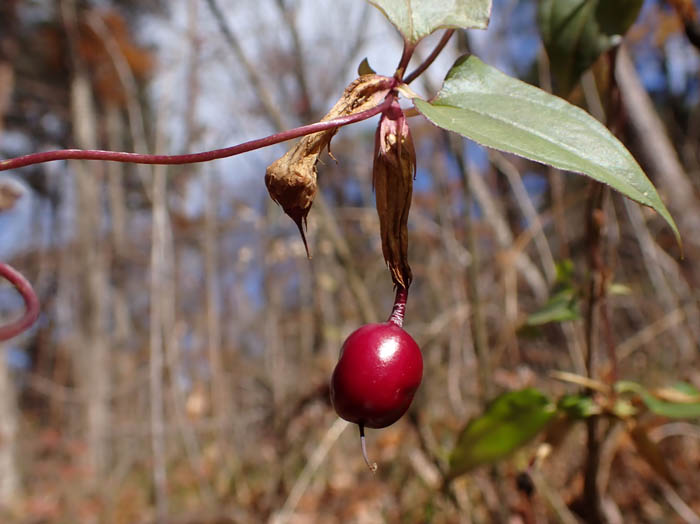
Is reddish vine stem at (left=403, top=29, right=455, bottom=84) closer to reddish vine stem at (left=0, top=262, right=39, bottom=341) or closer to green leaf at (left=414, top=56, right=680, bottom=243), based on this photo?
green leaf at (left=414, top=56, right=680, bottom=243)

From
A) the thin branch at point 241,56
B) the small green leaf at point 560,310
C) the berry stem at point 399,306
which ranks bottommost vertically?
the berry stem at point 399,306

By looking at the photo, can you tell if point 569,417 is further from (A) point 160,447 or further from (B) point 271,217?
(B) point 271,217

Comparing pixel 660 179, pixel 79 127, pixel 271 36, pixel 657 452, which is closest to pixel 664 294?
pixel 660 179

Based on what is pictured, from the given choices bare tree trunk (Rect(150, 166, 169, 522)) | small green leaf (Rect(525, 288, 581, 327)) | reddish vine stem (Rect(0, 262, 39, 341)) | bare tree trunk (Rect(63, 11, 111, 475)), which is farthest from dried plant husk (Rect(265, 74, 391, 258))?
bare tree trunk (Rect(63, 11, 111, 475))

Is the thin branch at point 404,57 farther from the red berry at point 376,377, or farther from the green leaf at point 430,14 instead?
the red berry at point 376,377

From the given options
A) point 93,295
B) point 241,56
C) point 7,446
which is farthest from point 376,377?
point 7,446

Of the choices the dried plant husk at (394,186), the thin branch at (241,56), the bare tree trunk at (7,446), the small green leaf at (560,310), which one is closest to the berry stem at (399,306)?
the dried plant husk at (394,186)
